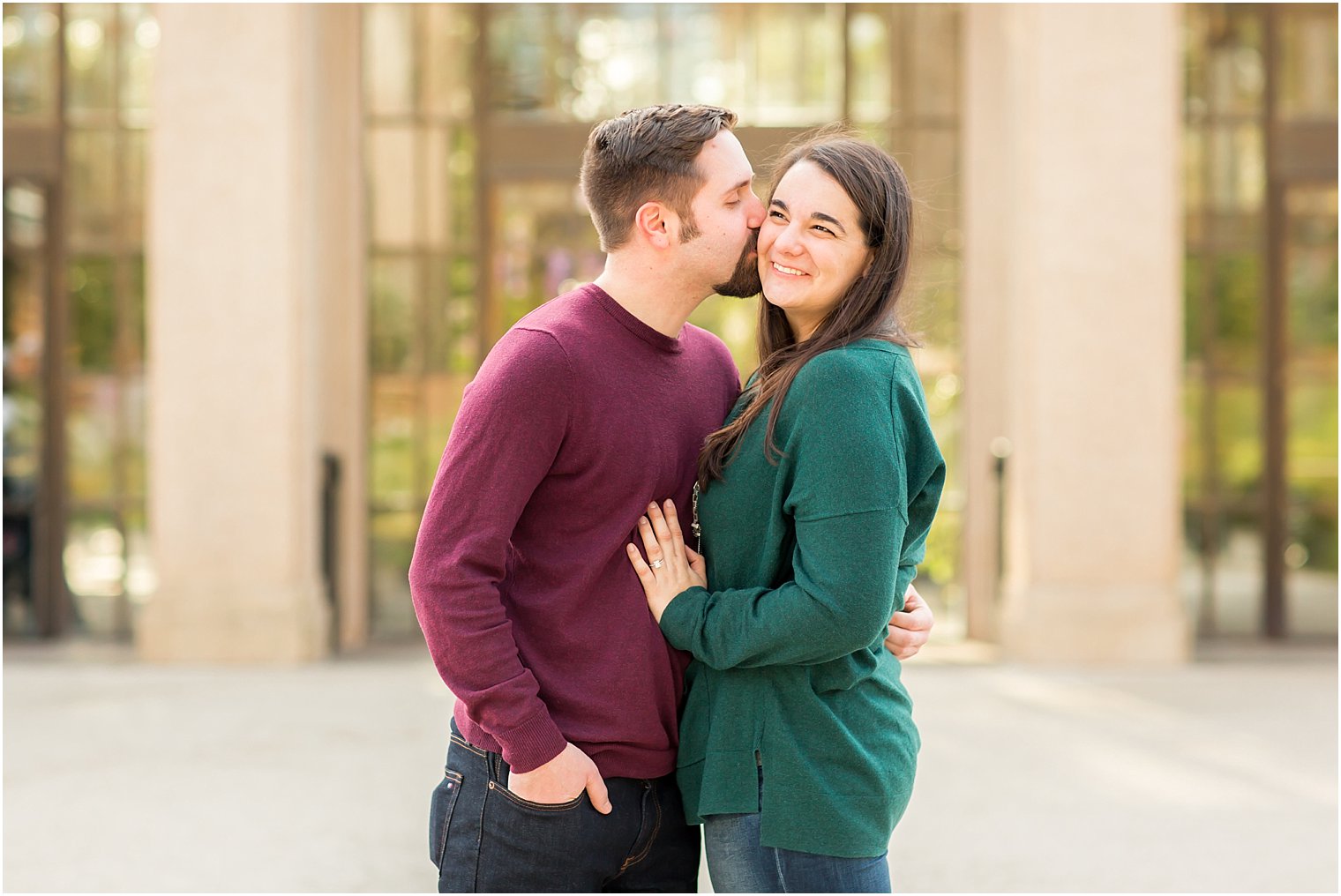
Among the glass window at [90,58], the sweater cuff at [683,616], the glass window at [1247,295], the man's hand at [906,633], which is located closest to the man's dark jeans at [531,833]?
the sweater cuff at [683,616]

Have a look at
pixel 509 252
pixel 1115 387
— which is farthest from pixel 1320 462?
pixel 509 252

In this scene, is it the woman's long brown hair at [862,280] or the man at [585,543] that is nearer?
the man at [585,543]

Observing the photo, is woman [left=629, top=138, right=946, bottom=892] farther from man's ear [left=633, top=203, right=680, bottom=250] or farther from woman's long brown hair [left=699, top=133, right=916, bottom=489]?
man's ear [left=633, top=203, right=680, bottom=250]

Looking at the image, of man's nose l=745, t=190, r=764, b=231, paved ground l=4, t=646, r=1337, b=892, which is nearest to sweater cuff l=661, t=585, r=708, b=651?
man's nose l=745, t=190, r=764, b=231

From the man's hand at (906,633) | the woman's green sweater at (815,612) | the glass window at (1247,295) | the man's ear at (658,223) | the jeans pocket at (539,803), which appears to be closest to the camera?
the woman's green sweater at (815,612)

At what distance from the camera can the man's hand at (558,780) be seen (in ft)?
7.01

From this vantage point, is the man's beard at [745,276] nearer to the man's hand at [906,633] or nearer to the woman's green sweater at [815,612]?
the woman's green sweater at [815,612]

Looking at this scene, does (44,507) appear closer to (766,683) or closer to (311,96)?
(311,96)

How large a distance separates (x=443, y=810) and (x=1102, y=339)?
581 centimetres

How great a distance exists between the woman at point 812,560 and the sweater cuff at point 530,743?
0.27 metres

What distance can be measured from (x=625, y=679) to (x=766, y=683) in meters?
0.24

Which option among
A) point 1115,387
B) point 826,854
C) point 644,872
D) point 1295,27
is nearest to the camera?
point 826,854

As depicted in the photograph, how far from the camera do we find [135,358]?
26.6 ft

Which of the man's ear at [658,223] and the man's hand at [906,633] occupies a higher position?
the man's ear at [658,223]
